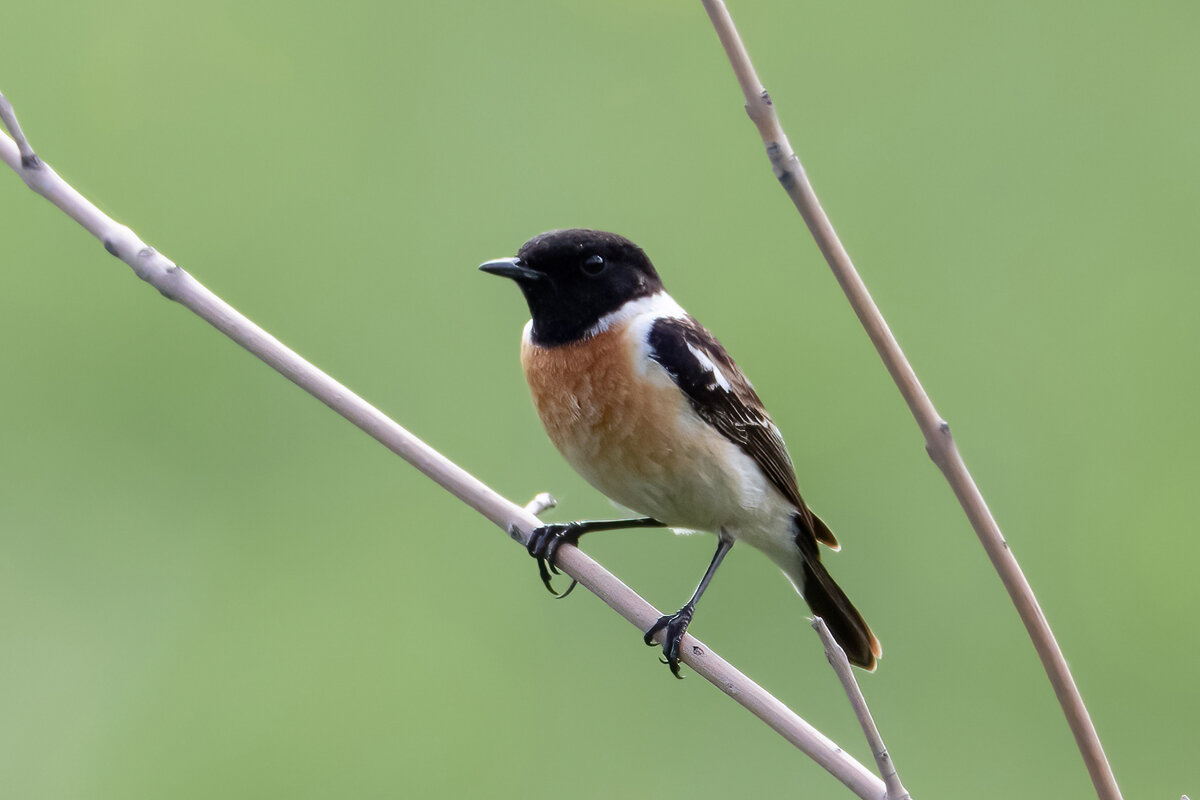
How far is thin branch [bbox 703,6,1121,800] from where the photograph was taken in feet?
4.36

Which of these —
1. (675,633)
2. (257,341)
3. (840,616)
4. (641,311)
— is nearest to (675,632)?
(675,633)

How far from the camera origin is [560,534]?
2633mm

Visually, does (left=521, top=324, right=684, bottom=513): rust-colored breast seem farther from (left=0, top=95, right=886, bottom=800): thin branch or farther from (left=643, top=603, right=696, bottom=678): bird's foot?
(left=0, top=95, right=886, bottom=800): thin branch

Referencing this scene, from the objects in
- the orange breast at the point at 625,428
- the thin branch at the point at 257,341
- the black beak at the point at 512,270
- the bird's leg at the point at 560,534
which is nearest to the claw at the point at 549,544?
the bird's leg at the point at 560,534

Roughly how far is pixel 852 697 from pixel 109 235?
49.5 inches

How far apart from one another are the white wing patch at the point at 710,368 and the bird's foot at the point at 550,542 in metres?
0.46

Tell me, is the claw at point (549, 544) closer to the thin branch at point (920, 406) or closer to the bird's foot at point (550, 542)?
the bird's foot at point (550, 542)

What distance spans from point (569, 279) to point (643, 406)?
325mm

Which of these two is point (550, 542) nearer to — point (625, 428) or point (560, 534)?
point (560, 534)

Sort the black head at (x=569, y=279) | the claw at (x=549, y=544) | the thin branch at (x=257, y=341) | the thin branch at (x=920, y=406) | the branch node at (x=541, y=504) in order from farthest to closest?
the black head at (x=569, y=279), the claw at (x=549, y=544), the branch node at (x=541, y=504), the thin branch at (x=257, y=341), the thin branch at (x=920, y=406)

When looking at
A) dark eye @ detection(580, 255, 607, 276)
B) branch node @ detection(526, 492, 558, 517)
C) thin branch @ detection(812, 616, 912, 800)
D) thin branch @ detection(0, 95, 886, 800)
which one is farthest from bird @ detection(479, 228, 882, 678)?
thin branch @ detection(812, 616, 912, 800)

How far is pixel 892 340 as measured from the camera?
4.56ft

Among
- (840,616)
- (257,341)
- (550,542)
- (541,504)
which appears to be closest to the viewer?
(257,341)

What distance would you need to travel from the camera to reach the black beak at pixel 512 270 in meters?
2.48
